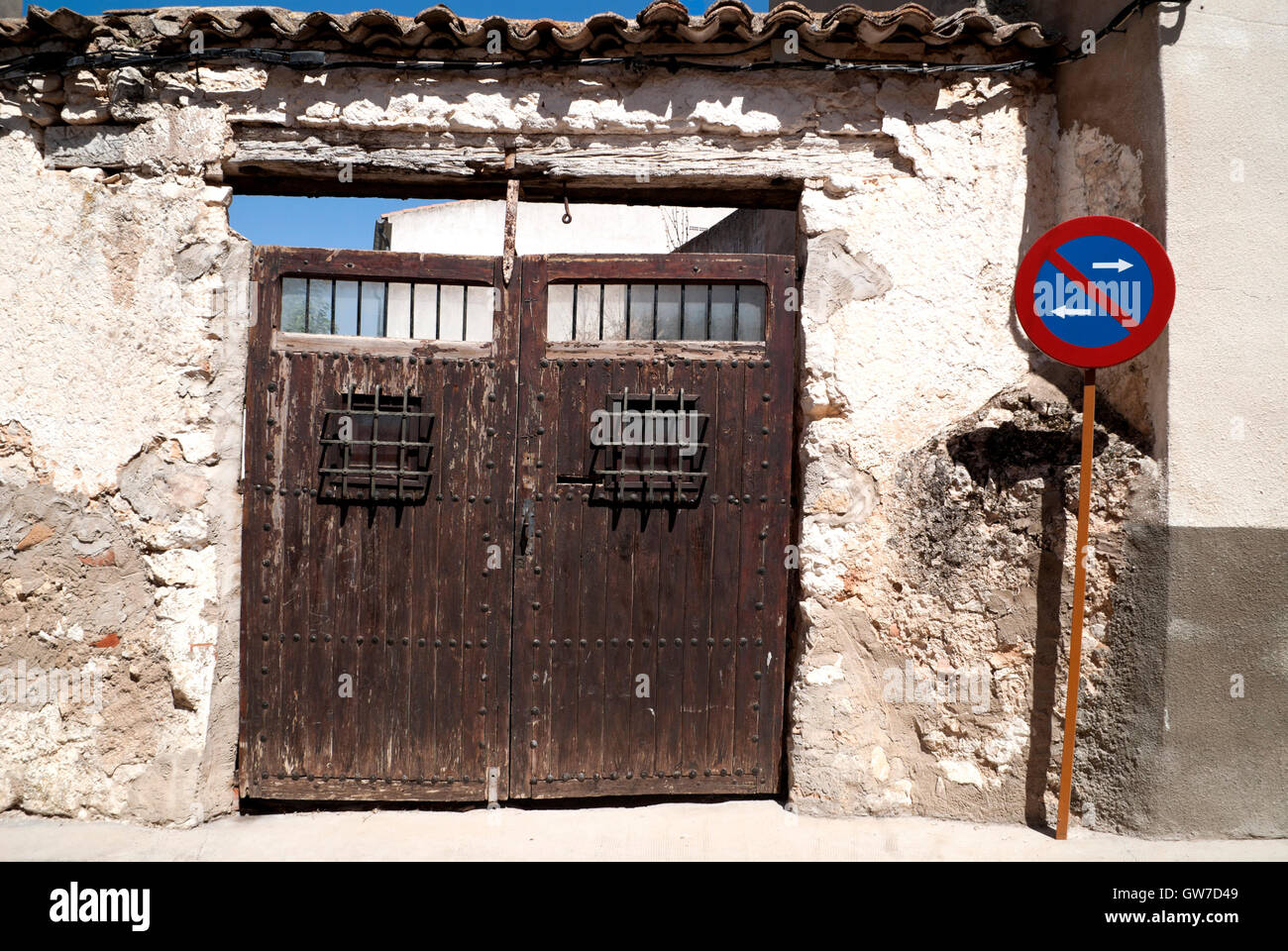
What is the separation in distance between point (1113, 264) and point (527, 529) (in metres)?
2.38

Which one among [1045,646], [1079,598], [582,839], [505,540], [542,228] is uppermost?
[542,228]

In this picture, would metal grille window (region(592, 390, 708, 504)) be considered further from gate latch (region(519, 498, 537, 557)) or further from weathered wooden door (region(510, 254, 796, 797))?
gate latch (region(519, 498, 537, 557))

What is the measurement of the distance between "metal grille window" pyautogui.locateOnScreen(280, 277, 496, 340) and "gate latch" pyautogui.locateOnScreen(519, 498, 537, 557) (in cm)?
73

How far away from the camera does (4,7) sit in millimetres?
4066

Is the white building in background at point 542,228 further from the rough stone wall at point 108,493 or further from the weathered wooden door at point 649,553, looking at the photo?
the rough stone wall at point 108,493

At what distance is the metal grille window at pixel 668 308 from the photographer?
3574mm

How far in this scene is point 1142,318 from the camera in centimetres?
298

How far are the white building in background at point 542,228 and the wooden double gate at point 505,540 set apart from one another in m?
7.34

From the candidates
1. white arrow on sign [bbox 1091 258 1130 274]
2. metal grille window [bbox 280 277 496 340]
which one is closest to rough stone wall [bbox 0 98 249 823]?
metal grille window [bbox 280 277 496 340]

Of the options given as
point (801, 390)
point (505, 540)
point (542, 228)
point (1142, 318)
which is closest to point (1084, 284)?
point (1142, 318)

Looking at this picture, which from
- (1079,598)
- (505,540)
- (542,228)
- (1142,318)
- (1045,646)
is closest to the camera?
(1142,318)

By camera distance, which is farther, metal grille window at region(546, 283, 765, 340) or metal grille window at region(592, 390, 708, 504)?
metal grille window at region(546, 283, 765, 340)

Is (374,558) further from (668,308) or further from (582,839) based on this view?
(668,308)

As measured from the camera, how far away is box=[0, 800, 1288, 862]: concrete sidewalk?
10.2ft
